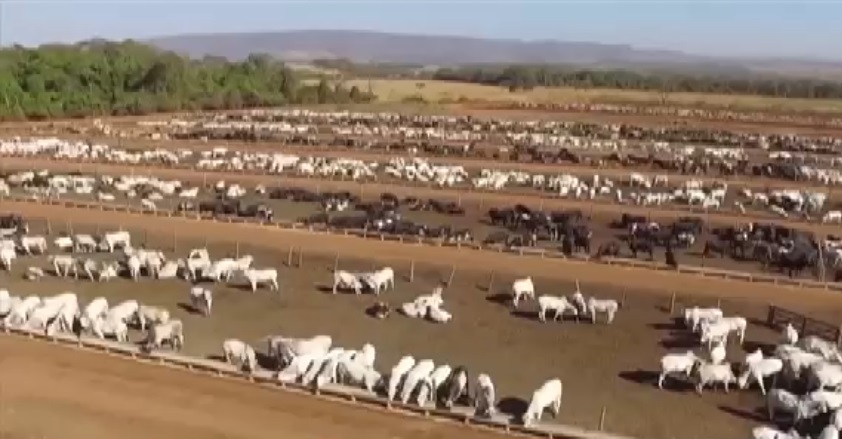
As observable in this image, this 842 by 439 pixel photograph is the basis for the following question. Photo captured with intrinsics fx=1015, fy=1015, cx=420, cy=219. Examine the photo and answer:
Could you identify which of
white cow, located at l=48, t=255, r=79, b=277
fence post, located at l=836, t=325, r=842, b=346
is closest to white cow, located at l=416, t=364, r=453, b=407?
fence post, located at l=836, t=325, r=842, b=346

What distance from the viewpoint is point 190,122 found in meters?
86.7

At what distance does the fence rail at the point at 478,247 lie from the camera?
3116 centimetres

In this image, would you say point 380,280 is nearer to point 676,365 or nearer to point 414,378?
point 414,378

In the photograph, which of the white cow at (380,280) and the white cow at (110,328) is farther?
the white cow at (380,280)

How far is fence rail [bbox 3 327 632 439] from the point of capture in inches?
714

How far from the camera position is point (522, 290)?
92.9 feet

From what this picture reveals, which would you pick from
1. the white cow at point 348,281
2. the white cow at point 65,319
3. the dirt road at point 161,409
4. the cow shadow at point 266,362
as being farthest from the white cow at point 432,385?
the white cow at point 65,319

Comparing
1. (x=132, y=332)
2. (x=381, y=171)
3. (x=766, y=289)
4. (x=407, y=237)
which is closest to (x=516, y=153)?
(x=381, y=171)

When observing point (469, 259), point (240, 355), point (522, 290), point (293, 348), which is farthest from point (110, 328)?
point (469, 259)

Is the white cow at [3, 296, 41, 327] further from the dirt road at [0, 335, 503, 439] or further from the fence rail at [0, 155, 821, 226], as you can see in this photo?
the fence rail at [0, 155, 821, 226]

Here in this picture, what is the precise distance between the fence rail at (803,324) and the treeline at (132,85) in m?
73.9

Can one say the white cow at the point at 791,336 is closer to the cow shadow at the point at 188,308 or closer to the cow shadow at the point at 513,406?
the cow shadow at the point at 513,406

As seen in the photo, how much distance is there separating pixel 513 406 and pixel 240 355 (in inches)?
234

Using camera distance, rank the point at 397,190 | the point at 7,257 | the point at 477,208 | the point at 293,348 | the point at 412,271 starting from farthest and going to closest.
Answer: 1. the point at 397,190
2. the point at 477,208
3. the point at 7,257
4. the point at 412,271
5. the point at 293,348
